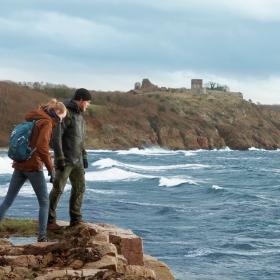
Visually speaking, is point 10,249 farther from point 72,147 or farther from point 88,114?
point 88,114

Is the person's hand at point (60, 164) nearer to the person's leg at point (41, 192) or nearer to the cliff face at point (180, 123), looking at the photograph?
the person's leg at point (41, 192)

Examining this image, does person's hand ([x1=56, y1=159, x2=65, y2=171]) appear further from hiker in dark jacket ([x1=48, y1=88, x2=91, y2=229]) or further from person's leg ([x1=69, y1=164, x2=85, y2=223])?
person's leg ([x1=69, y1=164, x2=85, y2=223])

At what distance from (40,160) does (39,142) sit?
26cm

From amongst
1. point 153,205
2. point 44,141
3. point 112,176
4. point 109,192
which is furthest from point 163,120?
point 44,141

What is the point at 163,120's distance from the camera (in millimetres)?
125938

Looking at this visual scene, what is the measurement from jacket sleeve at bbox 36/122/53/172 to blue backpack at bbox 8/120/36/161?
0.09 metres

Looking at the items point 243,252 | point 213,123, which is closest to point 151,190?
point 243,252

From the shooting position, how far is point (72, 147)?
855cm

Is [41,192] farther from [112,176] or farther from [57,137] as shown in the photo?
[112,176]

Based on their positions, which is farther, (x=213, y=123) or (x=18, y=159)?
(x=213, y=123)

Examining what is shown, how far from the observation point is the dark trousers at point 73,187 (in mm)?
8555

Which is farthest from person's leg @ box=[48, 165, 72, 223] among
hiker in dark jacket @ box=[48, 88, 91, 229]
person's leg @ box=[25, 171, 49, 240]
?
person's leg @ box=[25, 171, 49, 240]

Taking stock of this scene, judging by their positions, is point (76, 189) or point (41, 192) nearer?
point (41, 192)

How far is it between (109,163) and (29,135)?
4834 cm
